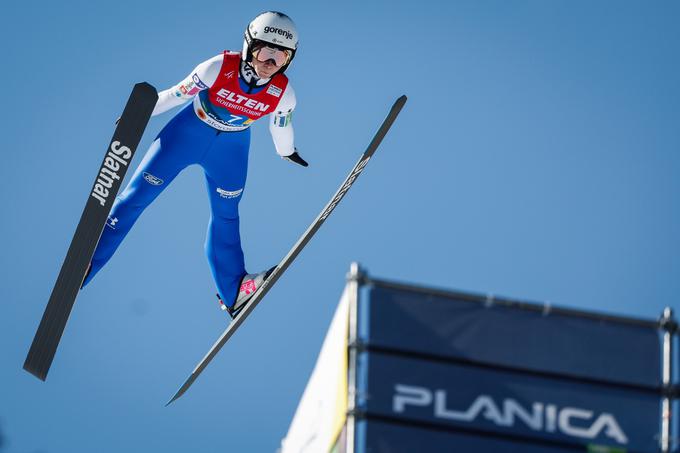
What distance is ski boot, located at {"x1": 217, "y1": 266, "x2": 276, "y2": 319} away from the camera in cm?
862

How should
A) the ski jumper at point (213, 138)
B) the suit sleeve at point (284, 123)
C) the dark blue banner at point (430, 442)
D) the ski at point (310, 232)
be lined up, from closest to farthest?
the dark blue banner at point (430, 442) < the ski jumper at point (213, 138) < the ski at point (310, 232) < the suit sleeve at point (284, 123)

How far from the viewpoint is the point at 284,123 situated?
859 centimetres

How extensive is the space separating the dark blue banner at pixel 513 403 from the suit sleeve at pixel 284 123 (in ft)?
14.6

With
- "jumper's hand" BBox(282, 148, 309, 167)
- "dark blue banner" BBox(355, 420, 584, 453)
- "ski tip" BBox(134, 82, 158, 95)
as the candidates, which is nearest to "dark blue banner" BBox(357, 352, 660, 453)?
"dark blue banner" BBox(355, 420, 584, 453)

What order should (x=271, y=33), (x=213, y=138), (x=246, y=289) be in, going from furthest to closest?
(x=246, y=289), (x=213, y=138), (x=271, y=33)

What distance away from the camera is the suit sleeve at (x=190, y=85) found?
7922 mm

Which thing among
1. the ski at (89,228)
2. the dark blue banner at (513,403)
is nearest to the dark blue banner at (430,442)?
the dark blue banner at (513,403)

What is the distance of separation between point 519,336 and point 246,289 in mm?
4681

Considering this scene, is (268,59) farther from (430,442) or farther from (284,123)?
(430,442)

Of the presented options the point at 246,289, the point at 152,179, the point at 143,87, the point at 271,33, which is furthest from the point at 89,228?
the point at 271,33

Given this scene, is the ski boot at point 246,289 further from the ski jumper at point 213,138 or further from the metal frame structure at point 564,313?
the metal frame structure at point 564,313

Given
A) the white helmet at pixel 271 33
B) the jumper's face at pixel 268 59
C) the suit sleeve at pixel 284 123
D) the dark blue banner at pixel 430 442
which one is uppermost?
the white helmet at pixel 271 33

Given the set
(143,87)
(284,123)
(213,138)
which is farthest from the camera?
(284,123)

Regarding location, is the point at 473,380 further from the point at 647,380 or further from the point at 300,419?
the point at 300,419
